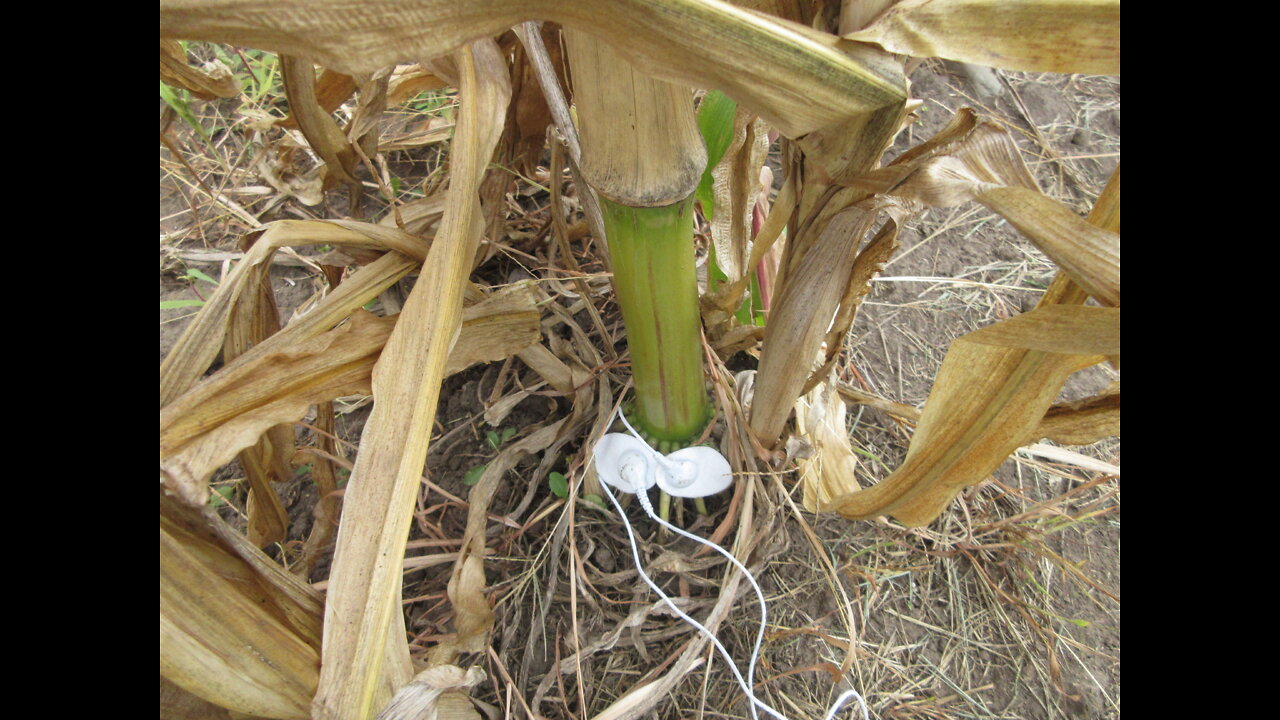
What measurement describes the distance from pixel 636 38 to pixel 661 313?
1.05ft

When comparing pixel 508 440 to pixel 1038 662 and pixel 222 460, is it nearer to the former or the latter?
pixel 222 460

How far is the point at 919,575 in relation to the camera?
2.82 feet

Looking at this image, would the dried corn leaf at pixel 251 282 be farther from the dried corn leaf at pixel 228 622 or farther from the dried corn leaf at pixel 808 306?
the dried corn leaf at pixel 808 306

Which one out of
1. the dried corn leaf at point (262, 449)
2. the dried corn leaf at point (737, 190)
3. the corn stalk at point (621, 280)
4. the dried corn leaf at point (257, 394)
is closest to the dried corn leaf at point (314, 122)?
the corn stalk at point (621, 280)

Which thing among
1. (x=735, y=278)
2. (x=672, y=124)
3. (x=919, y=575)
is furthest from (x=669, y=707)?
(x=672, y=124)

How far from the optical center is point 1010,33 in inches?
15.0

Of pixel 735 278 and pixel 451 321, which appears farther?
pixel 735 278

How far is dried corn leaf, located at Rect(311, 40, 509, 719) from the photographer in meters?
0.42

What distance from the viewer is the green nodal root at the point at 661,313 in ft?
1.92

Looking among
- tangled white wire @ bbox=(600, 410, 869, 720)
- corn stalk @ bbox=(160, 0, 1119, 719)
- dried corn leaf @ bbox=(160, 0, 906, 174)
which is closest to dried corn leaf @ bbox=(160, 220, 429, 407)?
corn stalk @ bbox=(160, 0, 1119, 719)

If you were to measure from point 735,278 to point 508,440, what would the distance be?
0.35m

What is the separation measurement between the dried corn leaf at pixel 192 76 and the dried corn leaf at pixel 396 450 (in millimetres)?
274

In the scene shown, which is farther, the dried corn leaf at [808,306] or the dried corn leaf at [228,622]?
the dried corn leaf at [808,306]

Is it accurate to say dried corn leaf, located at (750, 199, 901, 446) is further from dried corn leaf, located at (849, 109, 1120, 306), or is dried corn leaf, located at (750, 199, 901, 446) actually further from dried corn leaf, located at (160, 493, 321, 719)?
dried corn leaf, located at (160, 493, 321, 719)
